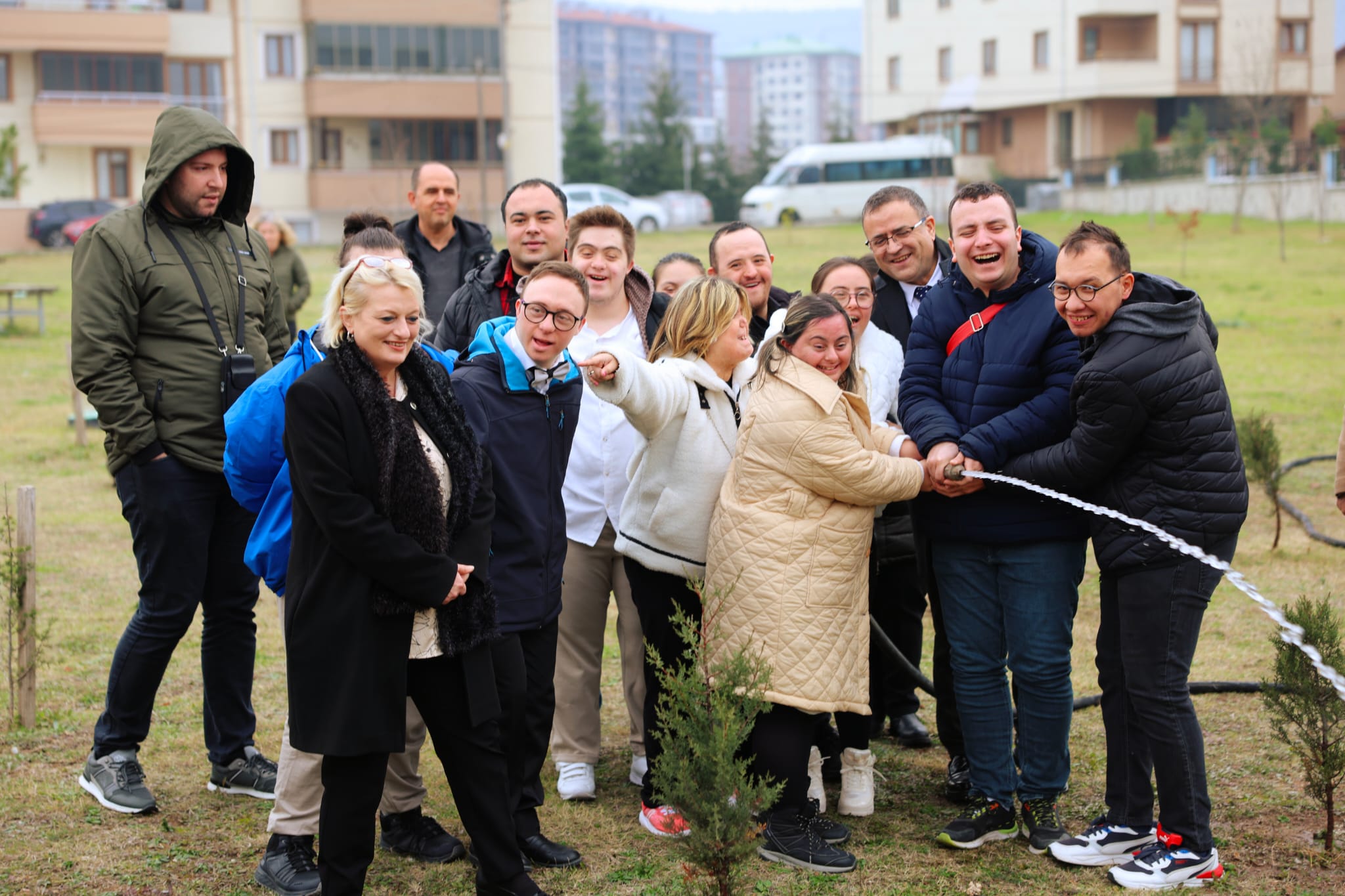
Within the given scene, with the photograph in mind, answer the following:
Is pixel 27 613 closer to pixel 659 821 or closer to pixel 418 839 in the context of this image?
pixel 418 839

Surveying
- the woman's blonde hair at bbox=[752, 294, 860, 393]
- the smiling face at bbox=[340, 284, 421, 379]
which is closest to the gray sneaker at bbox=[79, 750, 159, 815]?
the smiling face at bbox=[340, 284, 421, 379]

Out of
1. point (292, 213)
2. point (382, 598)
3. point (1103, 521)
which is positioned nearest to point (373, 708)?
point (382, 598)

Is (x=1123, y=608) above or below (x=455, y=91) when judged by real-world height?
below

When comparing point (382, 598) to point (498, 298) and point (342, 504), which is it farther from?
point (498, 298)

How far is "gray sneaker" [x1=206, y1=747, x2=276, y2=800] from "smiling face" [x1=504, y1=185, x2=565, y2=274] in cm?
225

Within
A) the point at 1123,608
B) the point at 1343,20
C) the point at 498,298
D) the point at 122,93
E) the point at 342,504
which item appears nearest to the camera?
the point at 342,504

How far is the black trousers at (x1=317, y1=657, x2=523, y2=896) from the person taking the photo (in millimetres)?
3545

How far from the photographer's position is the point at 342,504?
3.32 m

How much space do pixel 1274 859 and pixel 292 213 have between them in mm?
49343

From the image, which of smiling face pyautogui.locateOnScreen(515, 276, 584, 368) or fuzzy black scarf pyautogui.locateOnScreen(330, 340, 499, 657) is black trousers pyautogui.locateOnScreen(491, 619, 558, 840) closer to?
fuzzy black scarf pyautogui.locateOnScreen(330, 340, 499, 657)

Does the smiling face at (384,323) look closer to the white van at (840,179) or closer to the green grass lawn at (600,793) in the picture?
the green grass lawn at (600,793)

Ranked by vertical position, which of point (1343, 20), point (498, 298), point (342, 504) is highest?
point (1343, 20)

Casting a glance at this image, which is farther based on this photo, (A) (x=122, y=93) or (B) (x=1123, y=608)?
(A) (x=122, y=93)

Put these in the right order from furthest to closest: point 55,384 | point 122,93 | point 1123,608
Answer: point 122,93
point 55,384
point 1123,608
